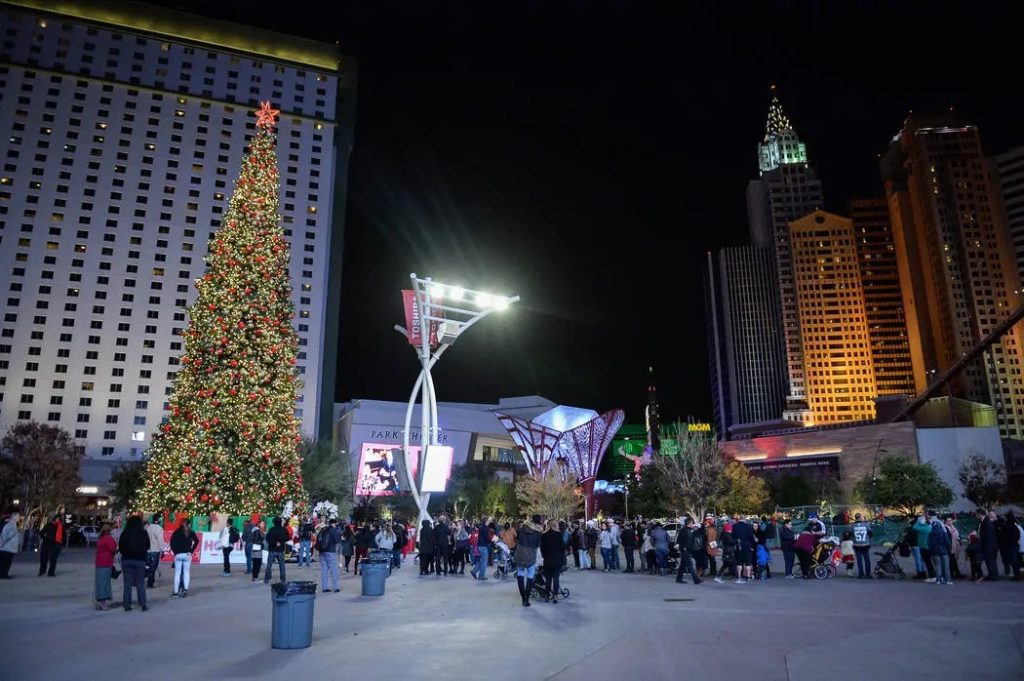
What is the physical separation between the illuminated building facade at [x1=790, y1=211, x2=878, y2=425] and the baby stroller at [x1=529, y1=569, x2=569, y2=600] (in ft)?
533

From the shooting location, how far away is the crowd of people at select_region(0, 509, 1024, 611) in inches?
527

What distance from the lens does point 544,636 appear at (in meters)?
9.84

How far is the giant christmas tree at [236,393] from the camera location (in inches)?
914

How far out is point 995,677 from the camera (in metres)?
7.10

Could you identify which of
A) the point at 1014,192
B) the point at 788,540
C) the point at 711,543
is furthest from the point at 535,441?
the point at 1014,192

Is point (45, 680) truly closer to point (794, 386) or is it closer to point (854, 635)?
point (854, 635)

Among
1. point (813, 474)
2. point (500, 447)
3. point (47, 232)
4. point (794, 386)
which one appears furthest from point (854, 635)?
point (794, 386)

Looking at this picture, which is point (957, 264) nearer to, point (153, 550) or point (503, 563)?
point (503, 563)

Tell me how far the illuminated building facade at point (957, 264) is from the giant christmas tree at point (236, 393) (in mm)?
154452

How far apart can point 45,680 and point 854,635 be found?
10.1 m

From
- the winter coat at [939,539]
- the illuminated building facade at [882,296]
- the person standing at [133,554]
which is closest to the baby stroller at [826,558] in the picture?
the winter coat at [939,539]

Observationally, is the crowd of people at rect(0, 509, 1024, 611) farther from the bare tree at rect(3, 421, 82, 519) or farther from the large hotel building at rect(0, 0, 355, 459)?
the large hotel building at rect(0, 0, 355, 459)

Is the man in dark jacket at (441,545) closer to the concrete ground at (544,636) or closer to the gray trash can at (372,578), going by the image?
the concrete ground at (544,636)

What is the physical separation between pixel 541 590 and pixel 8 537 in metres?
14.6
